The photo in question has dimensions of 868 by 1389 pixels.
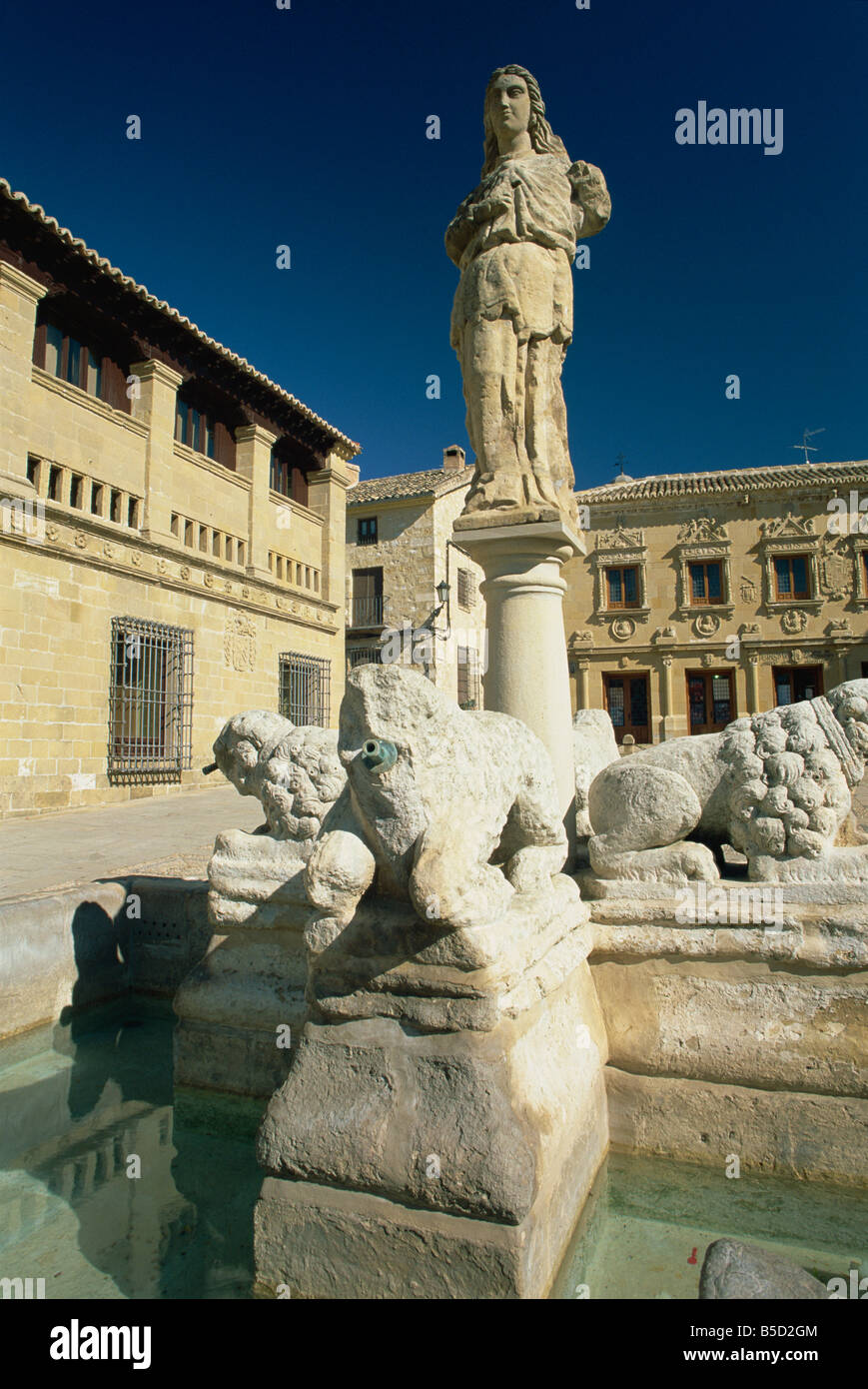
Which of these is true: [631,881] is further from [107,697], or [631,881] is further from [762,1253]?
[107,697]

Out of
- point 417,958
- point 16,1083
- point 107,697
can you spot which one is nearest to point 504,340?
point 417,958

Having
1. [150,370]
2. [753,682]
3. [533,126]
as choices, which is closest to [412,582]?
[753,682]

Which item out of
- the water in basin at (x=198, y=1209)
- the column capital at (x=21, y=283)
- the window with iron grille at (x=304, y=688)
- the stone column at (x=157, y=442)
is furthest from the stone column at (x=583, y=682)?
the water in basin at (x=198, y=1209)

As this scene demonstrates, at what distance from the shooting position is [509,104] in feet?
11.5

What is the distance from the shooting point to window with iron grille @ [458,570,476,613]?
82.3 ft

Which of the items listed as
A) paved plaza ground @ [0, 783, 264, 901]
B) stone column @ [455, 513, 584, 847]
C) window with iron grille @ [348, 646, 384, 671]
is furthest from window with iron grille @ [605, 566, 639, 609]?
stone column @ [455, 513, 584, 847]

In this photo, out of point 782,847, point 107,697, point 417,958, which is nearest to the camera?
point 417,958

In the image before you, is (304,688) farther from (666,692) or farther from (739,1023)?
(739,1023)

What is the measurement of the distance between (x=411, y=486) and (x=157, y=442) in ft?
43.0

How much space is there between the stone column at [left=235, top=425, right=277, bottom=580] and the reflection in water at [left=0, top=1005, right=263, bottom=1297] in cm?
1270

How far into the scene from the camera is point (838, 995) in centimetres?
232

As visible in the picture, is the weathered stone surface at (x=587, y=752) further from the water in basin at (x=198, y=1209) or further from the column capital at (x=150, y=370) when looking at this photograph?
the column capital at (x=150, y=370)

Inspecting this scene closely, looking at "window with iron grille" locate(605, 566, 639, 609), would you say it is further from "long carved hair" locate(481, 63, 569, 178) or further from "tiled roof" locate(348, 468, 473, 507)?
"long carved hair" locate(481, 63, 569, 178)
